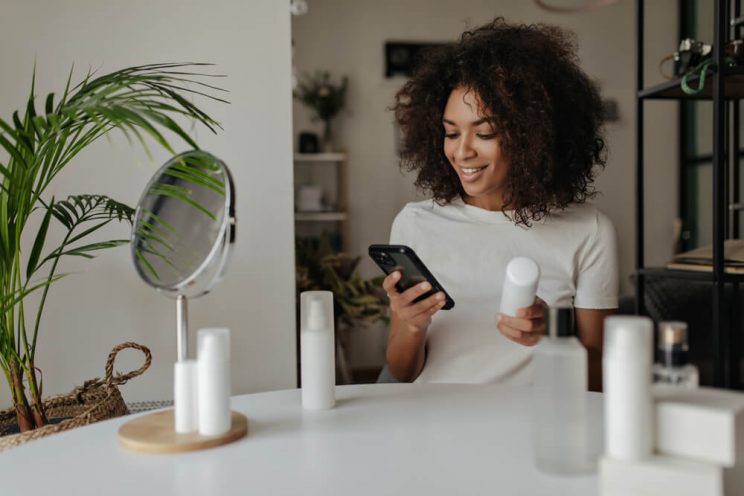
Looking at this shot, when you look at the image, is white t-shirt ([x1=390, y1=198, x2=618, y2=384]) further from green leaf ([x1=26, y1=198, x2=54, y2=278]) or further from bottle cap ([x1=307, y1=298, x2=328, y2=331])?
green leaf ([x1=26, y1=198, x2=54, y2=278])

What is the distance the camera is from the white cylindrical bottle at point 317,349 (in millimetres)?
899

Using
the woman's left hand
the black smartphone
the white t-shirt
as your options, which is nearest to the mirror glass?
the black smartphone

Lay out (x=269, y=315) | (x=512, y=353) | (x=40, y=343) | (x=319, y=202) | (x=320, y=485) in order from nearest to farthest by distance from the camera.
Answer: (x=320, y=485) < (x=512, y=353) < (x=40, y=343) < (x=269, y=315) < (x=319, y=202)

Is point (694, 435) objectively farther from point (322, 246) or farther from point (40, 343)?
point (322, 246)

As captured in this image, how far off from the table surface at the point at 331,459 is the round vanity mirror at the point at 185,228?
0.15m

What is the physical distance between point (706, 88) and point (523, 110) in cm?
91

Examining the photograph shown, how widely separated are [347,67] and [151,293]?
310cm

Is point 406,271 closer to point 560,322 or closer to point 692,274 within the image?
point 560,322

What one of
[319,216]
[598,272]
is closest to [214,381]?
[598,272]

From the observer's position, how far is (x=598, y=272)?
145cm

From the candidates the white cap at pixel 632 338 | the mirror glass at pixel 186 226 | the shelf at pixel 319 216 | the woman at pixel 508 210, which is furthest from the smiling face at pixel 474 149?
the shelf at pixel 319 216

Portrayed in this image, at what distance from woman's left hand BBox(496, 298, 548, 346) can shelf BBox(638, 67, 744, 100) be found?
103 cm

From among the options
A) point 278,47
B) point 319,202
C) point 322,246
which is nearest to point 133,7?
point 278,47

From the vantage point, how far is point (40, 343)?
5.41 ft
